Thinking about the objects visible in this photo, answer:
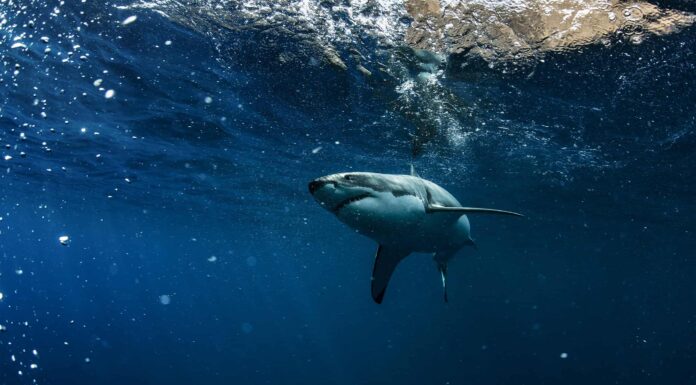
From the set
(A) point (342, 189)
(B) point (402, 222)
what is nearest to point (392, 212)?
(B) point (402, 222)

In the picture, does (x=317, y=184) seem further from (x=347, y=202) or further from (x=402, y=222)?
(x=402, y=222)

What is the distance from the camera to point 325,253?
63.9 meters

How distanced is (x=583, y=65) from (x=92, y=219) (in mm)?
50903

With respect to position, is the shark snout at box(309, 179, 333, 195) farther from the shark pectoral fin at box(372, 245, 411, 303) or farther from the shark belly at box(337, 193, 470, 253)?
the shark pectoral fin at box(372, 245, 411, 303)

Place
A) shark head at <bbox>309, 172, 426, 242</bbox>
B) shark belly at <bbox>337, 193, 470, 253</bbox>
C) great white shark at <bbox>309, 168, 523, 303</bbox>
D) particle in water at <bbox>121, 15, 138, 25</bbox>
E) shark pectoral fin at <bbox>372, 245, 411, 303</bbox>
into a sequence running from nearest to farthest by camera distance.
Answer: shark head at <bbox>309, 172, 426, 242</bbox>, great white shark at <bbox>309, 168, 523, 303</bbox>, shark belly at <bbox>337, 193, 470, 253</bbox>, shark pectoral fin at <bbox>372, 245, 411, 303</bbox>, particle in water at <bbox>121, 15, 138, 25</bbox>

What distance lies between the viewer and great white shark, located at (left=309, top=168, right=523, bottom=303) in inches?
136

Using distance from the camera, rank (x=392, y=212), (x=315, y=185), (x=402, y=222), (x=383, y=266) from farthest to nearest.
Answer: (x=383, y=266) < (x=402, y=222) < (x=392, y=212) < (x=315, y=185)

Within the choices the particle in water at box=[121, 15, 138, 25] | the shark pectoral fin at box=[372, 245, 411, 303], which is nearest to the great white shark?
the shark pectoral fin at box=[372, 245, 411, 303]

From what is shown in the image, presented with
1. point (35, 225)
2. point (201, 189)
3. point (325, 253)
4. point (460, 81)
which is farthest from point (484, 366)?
point (35, 225)

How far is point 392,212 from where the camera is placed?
13.5ft

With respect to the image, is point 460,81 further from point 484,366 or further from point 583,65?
point 484,366

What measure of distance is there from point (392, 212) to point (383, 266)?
151 centimetres

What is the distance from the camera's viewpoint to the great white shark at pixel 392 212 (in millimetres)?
3459

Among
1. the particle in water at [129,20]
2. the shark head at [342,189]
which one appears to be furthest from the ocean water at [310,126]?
the shark head at [342,189]
